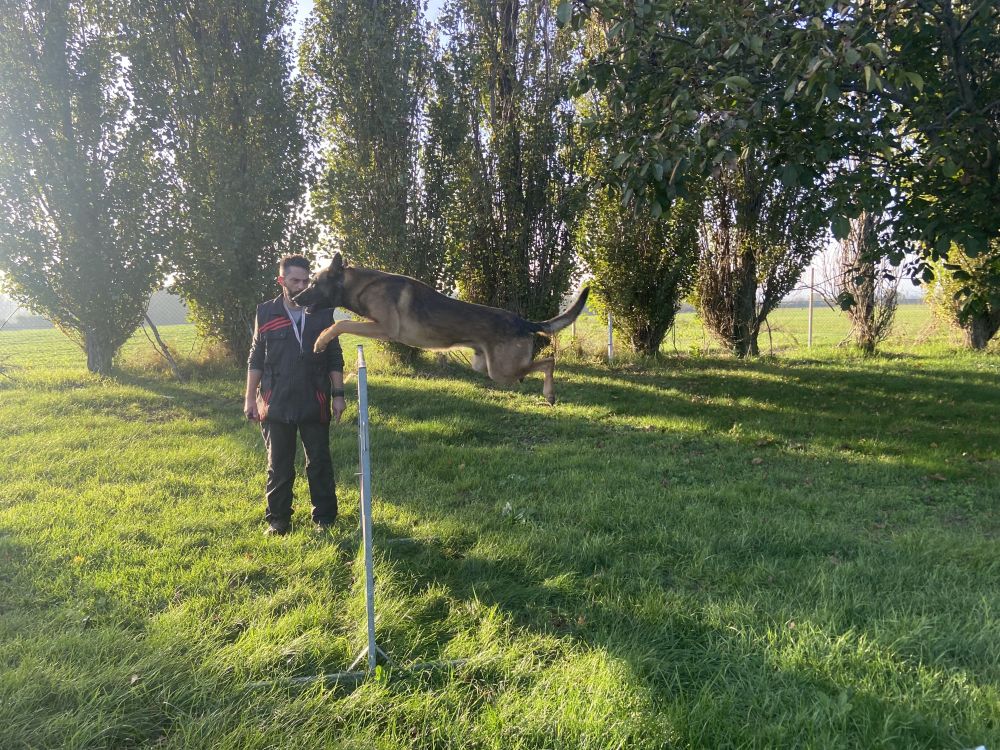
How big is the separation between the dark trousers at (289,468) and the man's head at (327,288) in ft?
6.06

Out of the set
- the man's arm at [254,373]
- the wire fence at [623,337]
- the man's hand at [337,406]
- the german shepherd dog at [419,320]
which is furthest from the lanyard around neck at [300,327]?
the wire fence at [623,337]

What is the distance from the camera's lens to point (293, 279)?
15.1 ft

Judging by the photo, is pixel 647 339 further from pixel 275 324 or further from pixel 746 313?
pixel 275 324

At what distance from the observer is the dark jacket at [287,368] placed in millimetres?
4941

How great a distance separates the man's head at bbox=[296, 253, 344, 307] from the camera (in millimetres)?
3588

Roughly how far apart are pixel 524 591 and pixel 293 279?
3154mm

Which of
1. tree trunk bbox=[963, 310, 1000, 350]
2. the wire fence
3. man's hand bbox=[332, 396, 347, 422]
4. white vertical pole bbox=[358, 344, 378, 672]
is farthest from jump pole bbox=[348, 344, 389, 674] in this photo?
tree trunk bbox=[963, 310, 1000, 350]

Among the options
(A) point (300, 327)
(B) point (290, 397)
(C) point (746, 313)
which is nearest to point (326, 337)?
(A) point (300, 327)

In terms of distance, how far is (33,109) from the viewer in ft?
40.5

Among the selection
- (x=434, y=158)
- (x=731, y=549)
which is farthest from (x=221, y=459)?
(x=434, y=158)

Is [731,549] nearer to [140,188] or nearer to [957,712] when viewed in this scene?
[957,712]

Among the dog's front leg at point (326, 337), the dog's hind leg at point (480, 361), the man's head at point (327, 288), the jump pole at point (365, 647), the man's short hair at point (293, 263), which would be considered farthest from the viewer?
the man's short hair at point (293, 263)

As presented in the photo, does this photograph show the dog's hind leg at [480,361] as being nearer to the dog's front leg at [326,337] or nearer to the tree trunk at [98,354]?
the dog's front leg at [326,337]

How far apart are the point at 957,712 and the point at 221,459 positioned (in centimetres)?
768
